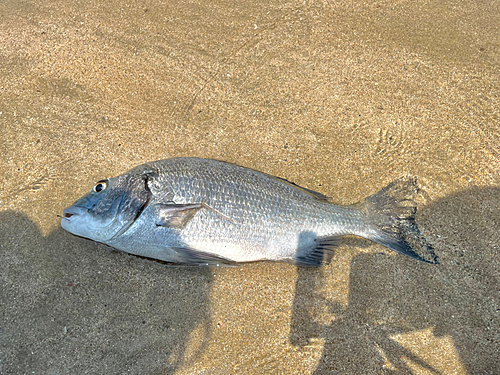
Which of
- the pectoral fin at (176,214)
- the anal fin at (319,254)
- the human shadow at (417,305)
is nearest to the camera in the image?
the pectoral fin at (176,214)

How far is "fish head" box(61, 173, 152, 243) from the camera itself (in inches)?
106

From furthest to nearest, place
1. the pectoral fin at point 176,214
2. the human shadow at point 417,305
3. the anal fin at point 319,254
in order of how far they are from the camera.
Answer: the anal fin at point 319,254
the human shadow at point 417,305
the pectoral fin at point 176,214

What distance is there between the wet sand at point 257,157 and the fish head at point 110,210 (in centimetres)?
38

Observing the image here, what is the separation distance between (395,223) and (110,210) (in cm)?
282

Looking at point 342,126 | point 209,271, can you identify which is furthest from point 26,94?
point 342,126

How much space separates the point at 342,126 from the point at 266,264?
187cm

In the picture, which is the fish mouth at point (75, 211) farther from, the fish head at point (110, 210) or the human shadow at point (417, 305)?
the human shadow at point (417, 305)

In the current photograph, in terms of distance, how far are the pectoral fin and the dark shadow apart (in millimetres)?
599

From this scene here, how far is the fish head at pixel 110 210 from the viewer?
2689 mm

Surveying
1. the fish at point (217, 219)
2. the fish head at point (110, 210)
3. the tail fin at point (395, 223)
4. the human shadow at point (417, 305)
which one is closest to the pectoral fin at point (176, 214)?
the fish at point (217, 219)

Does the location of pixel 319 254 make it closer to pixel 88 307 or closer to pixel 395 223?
pixel 395 223

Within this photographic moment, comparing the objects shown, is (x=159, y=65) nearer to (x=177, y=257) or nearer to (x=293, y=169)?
(x=293, y=169)

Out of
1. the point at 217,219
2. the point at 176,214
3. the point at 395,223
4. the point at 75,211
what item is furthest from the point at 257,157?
the point at 75,211

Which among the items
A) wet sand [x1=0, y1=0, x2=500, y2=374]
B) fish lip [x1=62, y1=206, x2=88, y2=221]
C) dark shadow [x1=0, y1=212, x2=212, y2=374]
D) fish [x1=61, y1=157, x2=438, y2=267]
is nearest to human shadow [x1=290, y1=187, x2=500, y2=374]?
wet sand [x1=0, y1=0, x2=500, y2=374]
